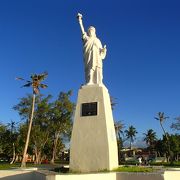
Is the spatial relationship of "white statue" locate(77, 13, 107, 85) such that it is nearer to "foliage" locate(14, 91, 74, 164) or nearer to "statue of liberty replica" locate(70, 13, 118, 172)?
"statue of liberty replica" locate(70, 13, 118, 172)

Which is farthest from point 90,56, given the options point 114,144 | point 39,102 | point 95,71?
point 39,102

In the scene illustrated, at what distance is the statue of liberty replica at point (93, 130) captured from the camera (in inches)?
578

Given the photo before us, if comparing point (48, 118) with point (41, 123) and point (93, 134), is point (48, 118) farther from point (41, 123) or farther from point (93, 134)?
point (93, 134)

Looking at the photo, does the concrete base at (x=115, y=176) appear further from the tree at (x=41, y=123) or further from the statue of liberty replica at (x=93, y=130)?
the tree at (x=41, y=123)

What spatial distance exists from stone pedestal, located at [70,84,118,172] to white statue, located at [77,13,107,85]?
28.9 inches

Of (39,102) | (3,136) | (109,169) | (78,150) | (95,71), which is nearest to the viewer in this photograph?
(109,169)

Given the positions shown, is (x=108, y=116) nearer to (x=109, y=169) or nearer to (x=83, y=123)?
(x=83, y=123)

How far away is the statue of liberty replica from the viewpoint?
14.7m

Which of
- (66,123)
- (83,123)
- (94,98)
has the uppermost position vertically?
(66,123)

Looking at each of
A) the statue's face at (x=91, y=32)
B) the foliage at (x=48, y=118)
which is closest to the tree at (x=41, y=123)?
the foliage at (x=48, y=118)

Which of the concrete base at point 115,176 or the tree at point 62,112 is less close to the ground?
the tree at point 62,112

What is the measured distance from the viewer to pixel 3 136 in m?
54.7

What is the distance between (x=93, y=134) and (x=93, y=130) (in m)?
0.19

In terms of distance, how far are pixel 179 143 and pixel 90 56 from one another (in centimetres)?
5776
